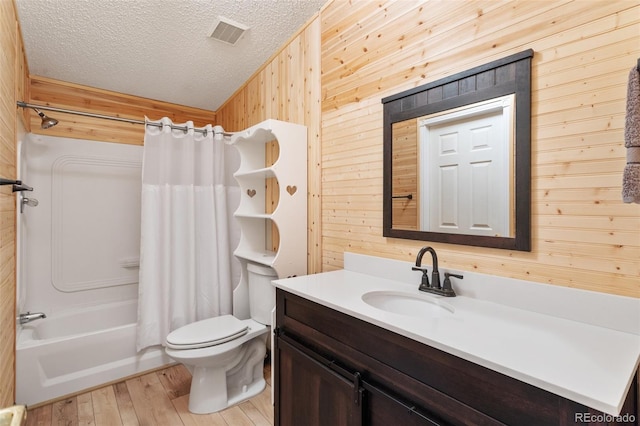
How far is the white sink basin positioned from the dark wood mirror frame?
278 millimetres

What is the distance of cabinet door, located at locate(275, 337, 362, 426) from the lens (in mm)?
1134

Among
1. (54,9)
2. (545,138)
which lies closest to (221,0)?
(54,9)

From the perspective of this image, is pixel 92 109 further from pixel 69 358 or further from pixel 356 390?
pixel 356 390

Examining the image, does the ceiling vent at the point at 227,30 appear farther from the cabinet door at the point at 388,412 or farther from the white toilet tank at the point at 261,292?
the cabinet door at the point at 388,412

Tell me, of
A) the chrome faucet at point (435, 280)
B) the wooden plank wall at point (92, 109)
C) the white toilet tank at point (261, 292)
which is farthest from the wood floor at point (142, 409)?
the wooden plank wall at point (92, 109)

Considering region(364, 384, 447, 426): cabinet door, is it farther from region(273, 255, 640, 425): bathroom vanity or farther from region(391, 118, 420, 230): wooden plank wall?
region(391, 118, 420, 230): wooden plank wall

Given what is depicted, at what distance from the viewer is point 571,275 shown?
1045 mm

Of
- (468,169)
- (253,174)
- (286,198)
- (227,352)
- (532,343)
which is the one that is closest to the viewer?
(532,343)

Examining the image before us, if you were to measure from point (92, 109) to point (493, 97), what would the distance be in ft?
11.1

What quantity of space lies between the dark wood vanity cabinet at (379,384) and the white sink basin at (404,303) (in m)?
0.26

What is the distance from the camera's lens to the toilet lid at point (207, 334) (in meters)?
1.86

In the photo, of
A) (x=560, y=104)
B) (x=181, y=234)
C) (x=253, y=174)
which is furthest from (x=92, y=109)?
(x=560, y=104)

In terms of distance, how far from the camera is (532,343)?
33.6 inches

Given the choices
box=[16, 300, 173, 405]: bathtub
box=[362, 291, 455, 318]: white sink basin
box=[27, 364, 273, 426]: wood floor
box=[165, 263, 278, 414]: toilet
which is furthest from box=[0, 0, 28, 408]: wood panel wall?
box=[362, 291, 455, 318]: white sink basin
